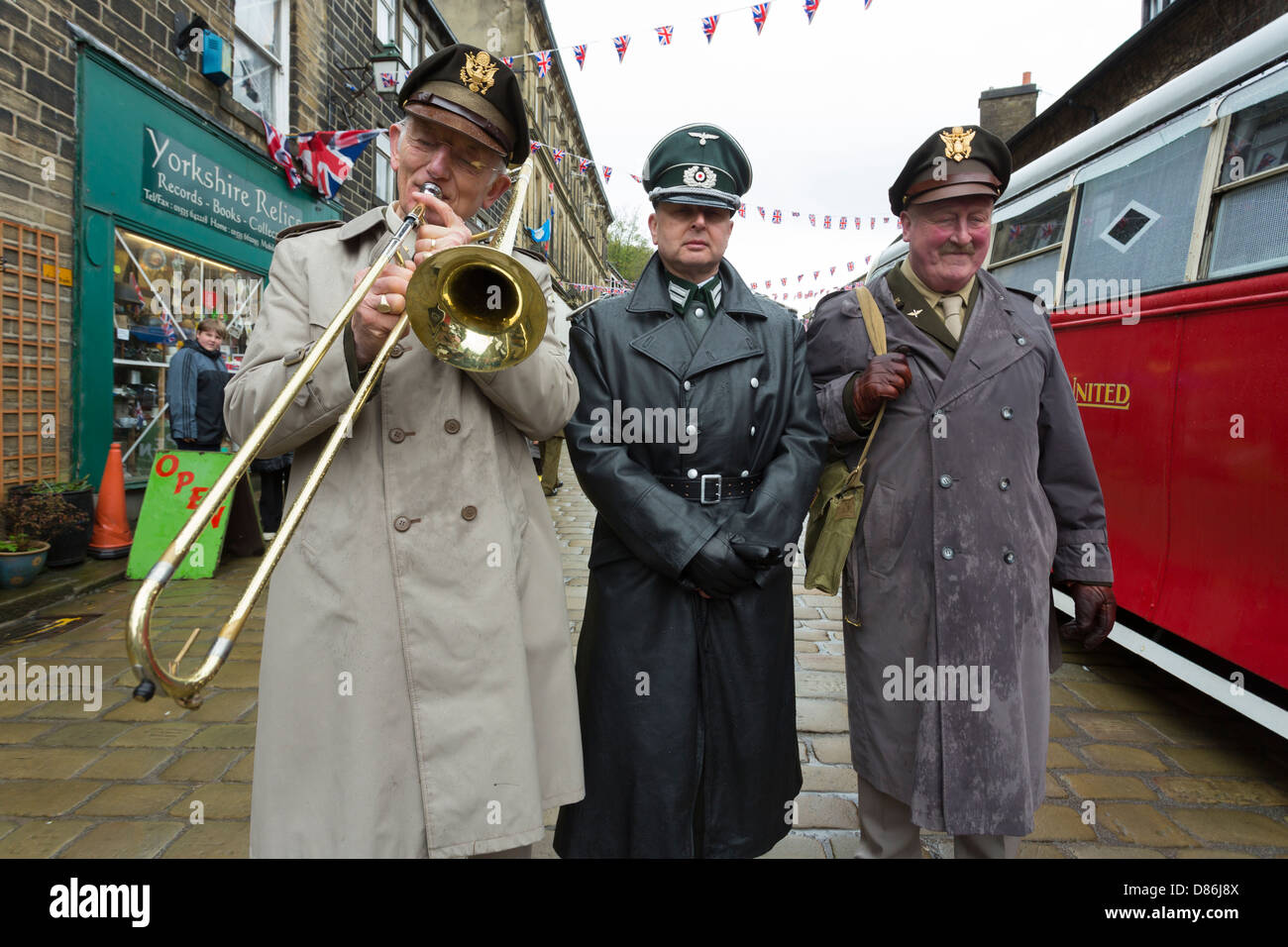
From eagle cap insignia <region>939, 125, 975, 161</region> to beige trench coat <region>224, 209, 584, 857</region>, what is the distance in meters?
1.47

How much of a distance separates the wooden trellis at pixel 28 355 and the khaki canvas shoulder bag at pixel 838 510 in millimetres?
6274

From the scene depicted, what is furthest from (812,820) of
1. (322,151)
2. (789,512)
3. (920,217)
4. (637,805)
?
(322,151)

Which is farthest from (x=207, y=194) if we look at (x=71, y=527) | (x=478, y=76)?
(x=478, y=76)

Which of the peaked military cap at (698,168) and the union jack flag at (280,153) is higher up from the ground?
the union jack flag at (280,153)

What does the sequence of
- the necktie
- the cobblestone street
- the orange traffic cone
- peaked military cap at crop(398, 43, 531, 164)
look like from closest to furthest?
peaked military cap at crop(398, 43, 531, 164) → the necktie → the cobblestone street → the orange traffic cone

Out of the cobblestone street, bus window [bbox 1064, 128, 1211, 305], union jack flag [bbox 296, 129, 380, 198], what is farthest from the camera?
union jack flag [bbox 296, 129, 380, 198]

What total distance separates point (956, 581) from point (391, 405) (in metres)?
1.66

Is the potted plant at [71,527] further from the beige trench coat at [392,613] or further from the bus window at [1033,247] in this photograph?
the bus window at [1033,247]

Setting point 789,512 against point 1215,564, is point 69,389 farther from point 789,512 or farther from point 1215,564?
point 1215,564

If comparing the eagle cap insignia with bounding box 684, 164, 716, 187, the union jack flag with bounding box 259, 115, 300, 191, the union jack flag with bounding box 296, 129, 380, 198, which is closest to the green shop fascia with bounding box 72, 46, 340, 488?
the union jack flag with bounding box 259, 115, 300, 191

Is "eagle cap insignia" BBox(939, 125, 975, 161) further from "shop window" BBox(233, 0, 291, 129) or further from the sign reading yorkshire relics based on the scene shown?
"shop window" BBox(233, 0, 291, 129)

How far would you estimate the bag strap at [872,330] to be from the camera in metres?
2.29

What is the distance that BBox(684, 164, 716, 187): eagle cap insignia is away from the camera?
→ 7.13 feet
